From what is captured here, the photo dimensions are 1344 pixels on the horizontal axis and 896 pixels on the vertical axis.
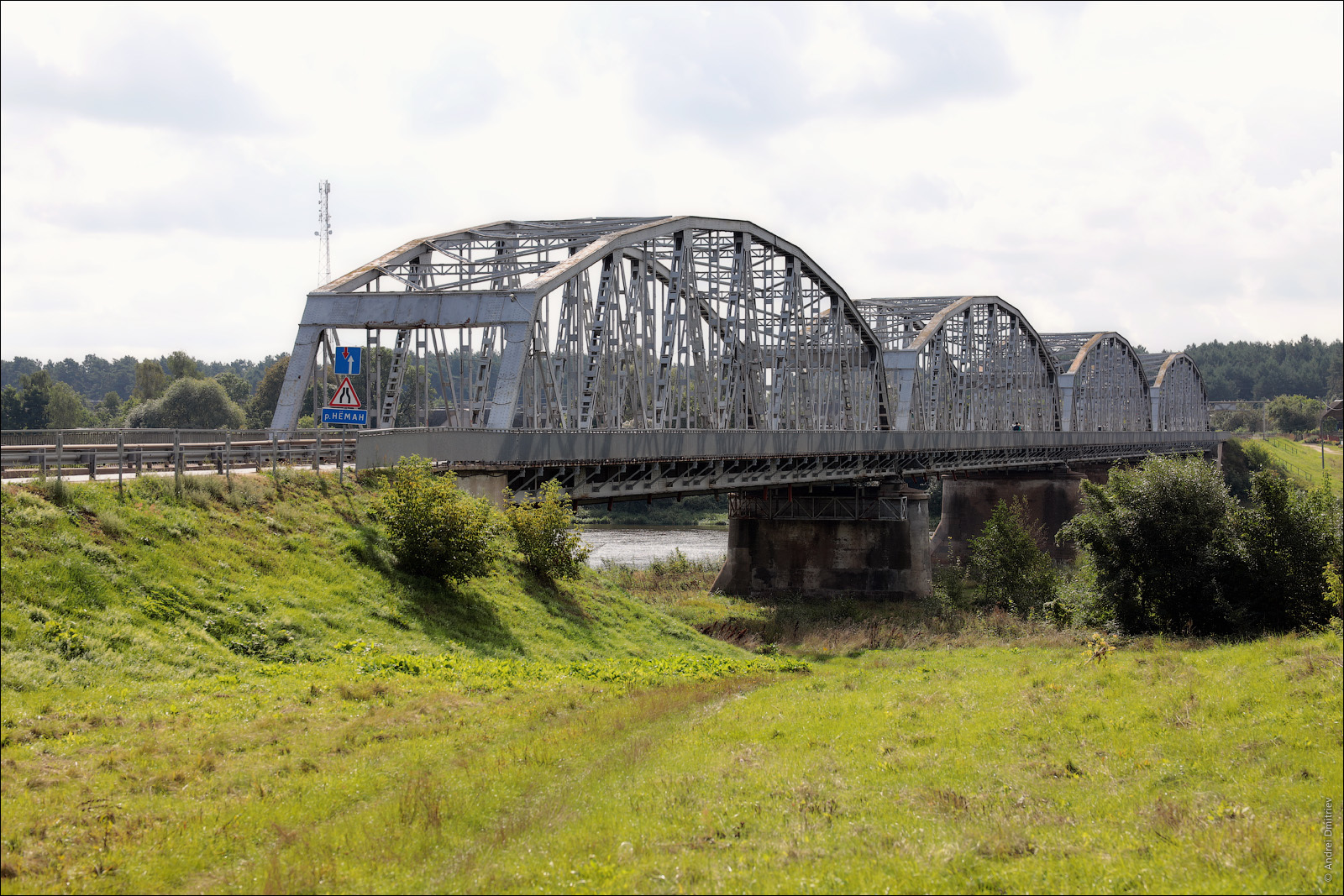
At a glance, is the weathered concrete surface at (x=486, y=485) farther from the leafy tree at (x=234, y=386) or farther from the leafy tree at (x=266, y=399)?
the leafy tree at (x=234, y=386)

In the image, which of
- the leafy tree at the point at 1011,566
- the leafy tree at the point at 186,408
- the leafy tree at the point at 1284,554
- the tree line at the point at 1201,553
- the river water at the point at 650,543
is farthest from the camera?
the leafy tree at the point at 186,408

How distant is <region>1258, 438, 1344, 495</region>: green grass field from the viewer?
402 feet

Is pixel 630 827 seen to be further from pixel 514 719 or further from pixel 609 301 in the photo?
pixel 609 301

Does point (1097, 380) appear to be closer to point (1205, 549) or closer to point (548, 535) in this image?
point (1205, 549)

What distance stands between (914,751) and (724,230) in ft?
124

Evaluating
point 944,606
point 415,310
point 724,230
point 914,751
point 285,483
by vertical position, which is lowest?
point 944,606

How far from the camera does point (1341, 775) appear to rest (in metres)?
11.2

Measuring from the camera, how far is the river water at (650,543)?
73.6 metres

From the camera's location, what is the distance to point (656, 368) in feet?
144

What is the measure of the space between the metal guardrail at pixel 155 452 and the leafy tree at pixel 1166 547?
22.7 metres

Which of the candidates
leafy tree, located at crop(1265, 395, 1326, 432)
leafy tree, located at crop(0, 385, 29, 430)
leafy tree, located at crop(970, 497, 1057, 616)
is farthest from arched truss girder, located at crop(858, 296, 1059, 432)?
leafy tree, located at crop(1265, 395, 1326, 432)

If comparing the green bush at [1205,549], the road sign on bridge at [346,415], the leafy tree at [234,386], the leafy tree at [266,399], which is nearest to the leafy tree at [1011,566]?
the green bush at [1205,549]

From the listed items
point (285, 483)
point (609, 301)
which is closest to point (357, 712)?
point (285, 483)

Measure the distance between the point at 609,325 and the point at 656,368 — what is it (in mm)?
4263
